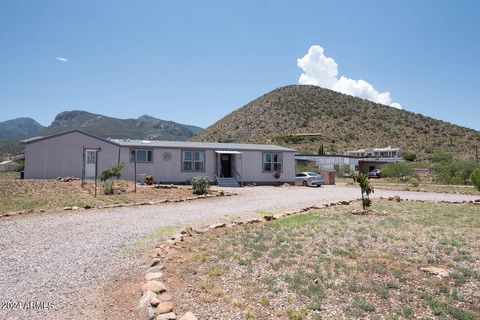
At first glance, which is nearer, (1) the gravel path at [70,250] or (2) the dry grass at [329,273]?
(2) the dry grass at [329,273]

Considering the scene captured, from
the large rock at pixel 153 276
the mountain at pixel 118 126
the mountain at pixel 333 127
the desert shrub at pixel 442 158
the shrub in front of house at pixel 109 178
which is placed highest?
the mountain at pixel 118 126

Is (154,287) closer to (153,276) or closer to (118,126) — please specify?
(153,276)

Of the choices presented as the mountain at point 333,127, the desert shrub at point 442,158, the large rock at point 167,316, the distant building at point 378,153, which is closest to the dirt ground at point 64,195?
the large rock at point 167,316

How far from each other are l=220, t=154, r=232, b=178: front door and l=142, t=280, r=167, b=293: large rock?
74.5 ft

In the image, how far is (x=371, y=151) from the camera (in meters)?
52.6

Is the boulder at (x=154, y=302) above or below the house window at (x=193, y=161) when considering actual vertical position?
below

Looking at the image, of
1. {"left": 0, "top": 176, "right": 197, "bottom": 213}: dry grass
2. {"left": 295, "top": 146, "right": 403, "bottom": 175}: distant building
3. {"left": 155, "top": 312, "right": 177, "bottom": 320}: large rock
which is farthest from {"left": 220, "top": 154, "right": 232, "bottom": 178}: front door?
{"left": 155, "top": 312, "right": 177, "bottom": 320}: large rock

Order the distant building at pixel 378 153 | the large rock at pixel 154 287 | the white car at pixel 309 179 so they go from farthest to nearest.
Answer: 1. the distant building at pixel 378 153
2. the white car at pixel 309 179
3. the large rock at pixel 154 287

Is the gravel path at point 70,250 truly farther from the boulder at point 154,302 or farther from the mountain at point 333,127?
the mountain at point 333,127

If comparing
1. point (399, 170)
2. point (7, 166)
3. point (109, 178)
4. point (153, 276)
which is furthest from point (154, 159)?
point (7, 166)

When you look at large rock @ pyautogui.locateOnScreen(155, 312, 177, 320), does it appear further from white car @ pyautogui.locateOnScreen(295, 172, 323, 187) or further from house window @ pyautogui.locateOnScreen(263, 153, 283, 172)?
white car @ pyautogui.locateOnScreen(295, 172, 323, 187)

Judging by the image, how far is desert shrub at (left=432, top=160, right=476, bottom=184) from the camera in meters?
29.5

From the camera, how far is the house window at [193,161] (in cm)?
2586

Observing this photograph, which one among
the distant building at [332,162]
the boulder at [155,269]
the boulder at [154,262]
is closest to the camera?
the boulder at [155,269]
